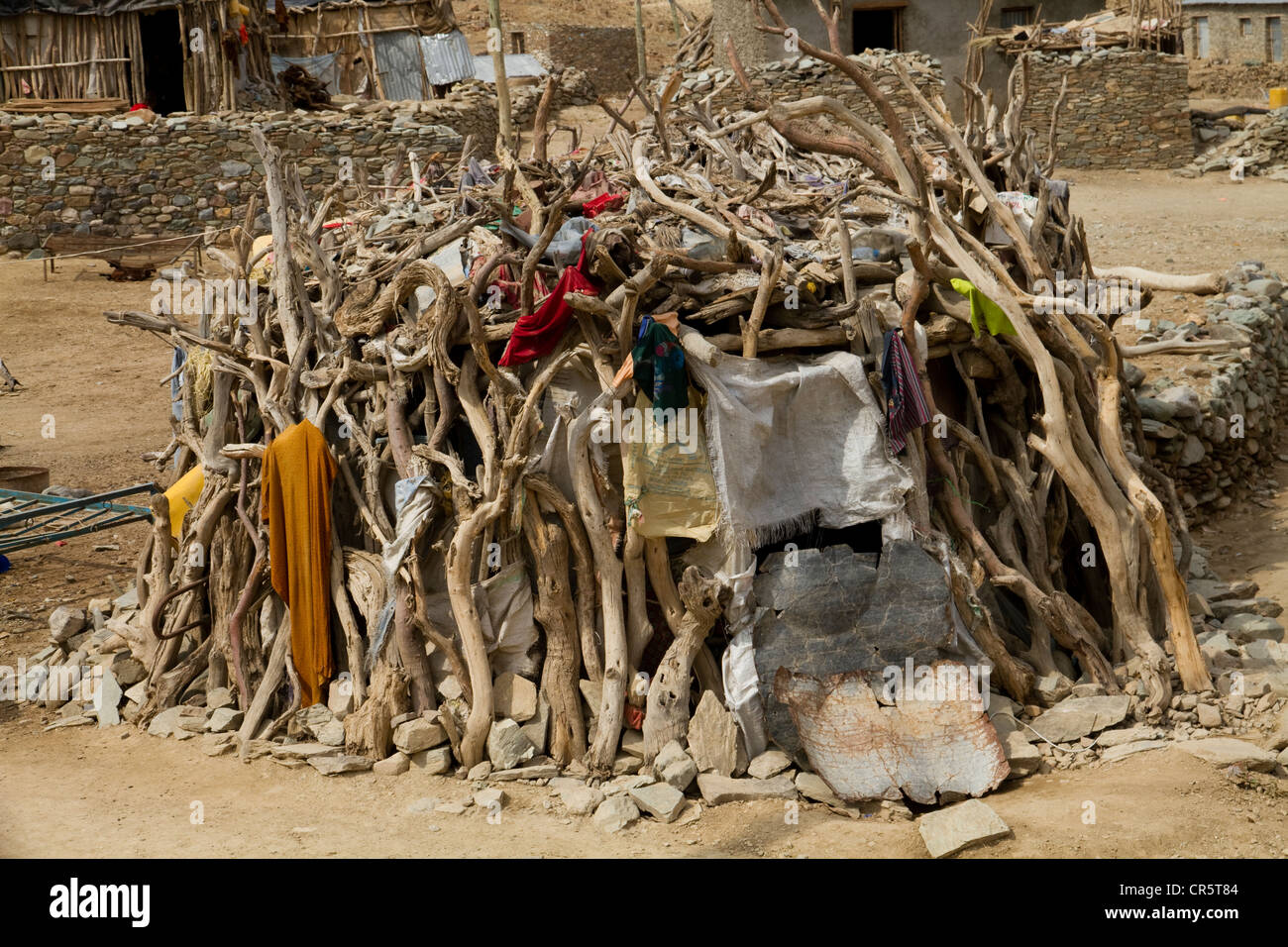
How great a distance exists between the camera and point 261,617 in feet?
22.2

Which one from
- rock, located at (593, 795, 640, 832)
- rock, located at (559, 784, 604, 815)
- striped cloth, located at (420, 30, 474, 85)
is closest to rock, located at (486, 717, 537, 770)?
rock, located at (559, 784, 604, 815)

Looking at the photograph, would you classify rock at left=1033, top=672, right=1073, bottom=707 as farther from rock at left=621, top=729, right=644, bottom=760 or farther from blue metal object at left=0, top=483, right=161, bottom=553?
blue metal object at left=0, top=483, right=161, bottom=553

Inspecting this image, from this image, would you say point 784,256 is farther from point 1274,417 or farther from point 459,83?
point 459,83

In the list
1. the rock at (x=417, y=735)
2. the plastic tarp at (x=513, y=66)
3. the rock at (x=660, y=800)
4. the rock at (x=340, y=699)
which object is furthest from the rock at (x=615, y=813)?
the plastic tarp at (x=513, y=66)

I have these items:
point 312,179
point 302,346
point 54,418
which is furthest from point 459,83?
point 302,346

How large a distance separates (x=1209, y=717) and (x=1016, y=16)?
674 inches

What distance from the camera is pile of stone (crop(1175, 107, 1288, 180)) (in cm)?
1862

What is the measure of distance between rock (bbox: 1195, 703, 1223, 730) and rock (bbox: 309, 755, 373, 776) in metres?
3.83

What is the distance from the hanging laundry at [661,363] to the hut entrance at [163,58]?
1742cm

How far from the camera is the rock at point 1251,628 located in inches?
282

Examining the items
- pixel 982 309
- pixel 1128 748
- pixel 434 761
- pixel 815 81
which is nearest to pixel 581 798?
pixel 434 761

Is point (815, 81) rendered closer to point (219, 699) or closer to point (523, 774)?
point (219, 699)

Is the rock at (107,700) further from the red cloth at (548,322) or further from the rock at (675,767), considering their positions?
the rock at (675,767)

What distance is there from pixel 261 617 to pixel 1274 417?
857 centimetres
